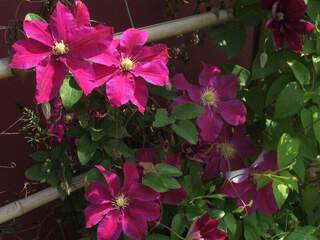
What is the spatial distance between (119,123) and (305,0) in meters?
0.47

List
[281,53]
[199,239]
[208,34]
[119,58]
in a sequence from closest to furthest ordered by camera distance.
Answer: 1. [119,58]
2. [199,239]
3. [281,53]
4. [208,34]

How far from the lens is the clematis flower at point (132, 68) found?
3.48 feet

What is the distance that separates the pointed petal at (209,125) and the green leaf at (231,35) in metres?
0.20

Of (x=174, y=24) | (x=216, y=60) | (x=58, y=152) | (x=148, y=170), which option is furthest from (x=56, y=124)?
(x=216, y=60)

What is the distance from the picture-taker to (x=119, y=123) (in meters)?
1.21

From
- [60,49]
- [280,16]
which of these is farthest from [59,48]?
[280,16]

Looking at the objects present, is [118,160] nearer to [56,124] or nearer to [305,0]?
[56,124]

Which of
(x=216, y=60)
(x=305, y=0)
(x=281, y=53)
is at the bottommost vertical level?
(x=216, y=60)

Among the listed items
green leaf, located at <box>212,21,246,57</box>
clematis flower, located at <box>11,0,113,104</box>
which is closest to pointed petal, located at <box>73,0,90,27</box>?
clematis flower, located at <box>11,0,113,104</box>

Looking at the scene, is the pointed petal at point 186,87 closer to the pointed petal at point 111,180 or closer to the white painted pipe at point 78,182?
the white painted pipe at point 78,182

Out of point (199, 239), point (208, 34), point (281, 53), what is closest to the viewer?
point (199, 239)

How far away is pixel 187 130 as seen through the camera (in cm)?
119

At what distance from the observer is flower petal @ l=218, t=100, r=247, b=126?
132cm

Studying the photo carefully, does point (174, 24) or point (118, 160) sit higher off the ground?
point (174, 24)
